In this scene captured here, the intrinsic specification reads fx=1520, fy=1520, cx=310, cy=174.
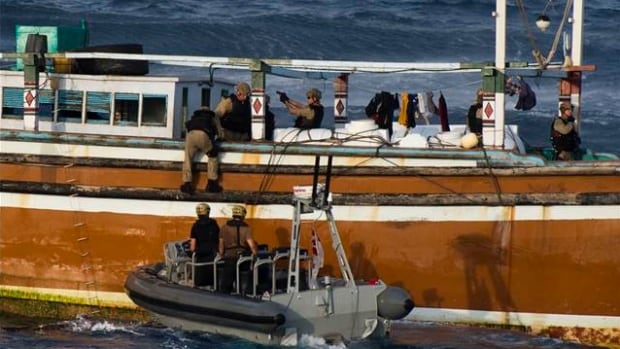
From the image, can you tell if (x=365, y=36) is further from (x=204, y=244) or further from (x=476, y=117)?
(x=204, y=244)

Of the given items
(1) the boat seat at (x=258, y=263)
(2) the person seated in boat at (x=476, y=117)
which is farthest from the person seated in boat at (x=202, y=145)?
(2) the person seated in boat at (x=476, y=117)

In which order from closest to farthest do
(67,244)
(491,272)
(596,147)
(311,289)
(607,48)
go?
(311,289), (491,272), (67,244), (596,147), (607,48)

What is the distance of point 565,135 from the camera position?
72.8 feet

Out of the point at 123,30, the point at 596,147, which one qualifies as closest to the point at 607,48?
the point at 596,147

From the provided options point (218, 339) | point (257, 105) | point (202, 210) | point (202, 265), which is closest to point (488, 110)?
point (257, 105)

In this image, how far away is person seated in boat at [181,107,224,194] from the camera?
22.2 m

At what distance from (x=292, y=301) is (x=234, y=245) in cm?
139

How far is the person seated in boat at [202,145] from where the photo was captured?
22.2 meters

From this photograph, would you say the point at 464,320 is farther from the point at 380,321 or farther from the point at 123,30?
Answer: the point at 123,30

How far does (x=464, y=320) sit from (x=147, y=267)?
467cm

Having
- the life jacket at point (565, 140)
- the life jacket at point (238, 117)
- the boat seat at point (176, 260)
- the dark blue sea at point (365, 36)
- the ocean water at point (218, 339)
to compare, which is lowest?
the ocean water at point (218, 339)

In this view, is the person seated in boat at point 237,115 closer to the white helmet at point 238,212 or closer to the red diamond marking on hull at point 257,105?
the red diamond marking on hull at point 257,105

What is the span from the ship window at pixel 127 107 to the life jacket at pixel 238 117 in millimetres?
1610

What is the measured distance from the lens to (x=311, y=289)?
20391mm
